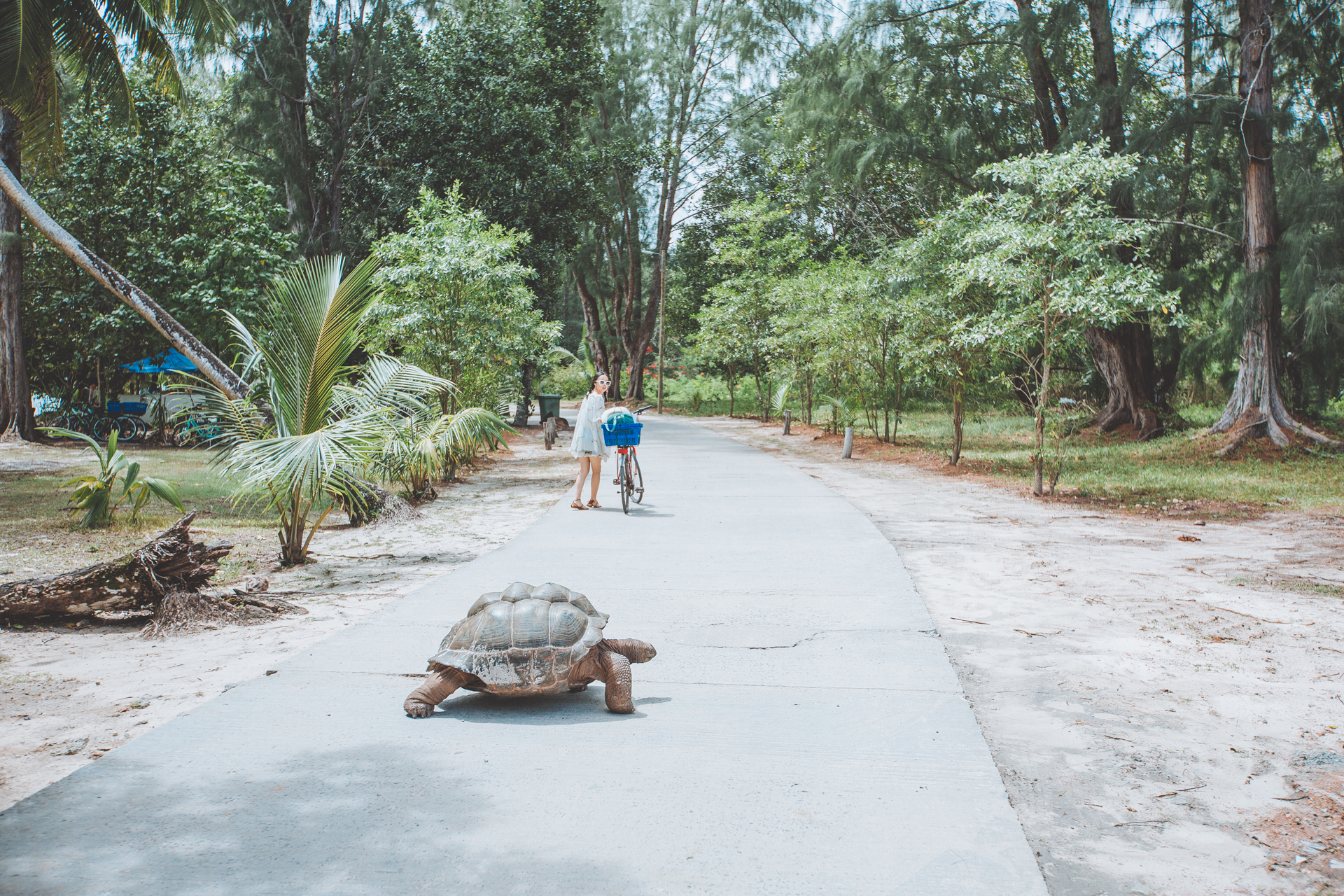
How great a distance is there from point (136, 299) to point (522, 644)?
24.8 feet

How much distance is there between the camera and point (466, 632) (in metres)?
4.20

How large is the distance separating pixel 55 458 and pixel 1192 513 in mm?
19369

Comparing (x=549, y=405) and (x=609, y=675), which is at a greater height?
(x=549, y=405)

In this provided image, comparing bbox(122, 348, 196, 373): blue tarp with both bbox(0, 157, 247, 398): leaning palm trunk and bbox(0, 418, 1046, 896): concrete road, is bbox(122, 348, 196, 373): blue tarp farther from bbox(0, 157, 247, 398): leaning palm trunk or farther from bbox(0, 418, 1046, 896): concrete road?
bbox(0, 418, 1046, 896): concrete road

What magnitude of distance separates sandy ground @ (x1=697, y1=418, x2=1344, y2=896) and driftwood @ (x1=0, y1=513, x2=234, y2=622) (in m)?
5.07

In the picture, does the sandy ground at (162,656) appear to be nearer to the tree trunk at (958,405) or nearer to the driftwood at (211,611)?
the driftwood at (211,611)

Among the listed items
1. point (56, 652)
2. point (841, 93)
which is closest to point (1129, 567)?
point (56, 652)

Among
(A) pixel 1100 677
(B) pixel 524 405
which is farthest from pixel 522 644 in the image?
(B) pixel 524 405

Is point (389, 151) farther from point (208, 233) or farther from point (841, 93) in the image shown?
point (841, 93)

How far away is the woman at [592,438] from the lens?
1074 cm

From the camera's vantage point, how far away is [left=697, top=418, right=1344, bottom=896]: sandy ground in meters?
3.11

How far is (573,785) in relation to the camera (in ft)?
11.2

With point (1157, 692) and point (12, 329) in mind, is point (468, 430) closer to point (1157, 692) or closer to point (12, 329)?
point (1157, 692)

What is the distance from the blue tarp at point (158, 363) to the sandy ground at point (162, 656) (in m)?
13.4
